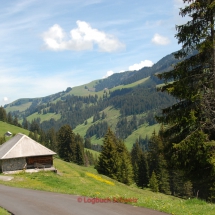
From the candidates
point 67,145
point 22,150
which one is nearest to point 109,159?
point 22,150

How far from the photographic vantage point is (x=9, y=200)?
17516mm

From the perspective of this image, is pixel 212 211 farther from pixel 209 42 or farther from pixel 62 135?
pixel 62 135

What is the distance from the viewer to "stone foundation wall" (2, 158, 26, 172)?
4353 cm

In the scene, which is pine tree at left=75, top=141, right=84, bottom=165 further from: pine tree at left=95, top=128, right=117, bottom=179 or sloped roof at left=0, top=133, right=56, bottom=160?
sloped roof at left=0, top=133, right=56, bottom=160

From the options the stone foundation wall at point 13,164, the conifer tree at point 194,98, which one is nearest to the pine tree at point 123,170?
the stone foundation wall at point 13,164

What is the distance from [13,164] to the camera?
144 ft

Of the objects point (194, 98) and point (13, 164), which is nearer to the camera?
point (194, 98)

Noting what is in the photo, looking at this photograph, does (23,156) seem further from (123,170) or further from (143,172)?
(143,172)

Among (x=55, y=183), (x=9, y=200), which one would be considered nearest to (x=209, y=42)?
(x=9, y=200)

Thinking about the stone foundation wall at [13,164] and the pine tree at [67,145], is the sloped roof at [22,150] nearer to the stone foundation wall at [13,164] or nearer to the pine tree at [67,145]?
the stone foundation wall at [13,164]

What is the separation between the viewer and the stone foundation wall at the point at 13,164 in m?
43.5

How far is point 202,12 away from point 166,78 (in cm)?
430

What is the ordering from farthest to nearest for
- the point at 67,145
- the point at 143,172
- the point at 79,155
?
1. the point at 79,155
2. the point at 67,145
3. the point at 143,172

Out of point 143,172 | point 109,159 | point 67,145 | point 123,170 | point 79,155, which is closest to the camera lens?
point 109,159
